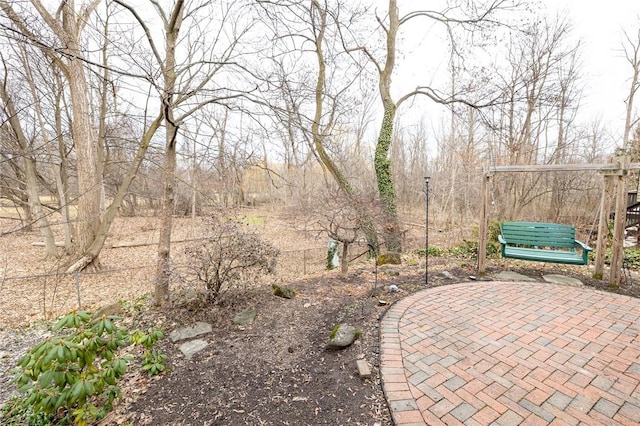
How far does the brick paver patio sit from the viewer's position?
182 cm

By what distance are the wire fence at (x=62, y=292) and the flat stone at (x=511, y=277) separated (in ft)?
11.1

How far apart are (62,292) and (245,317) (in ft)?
15.0

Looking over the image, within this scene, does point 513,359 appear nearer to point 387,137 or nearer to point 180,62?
point 180,62

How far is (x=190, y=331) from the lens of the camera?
277cm

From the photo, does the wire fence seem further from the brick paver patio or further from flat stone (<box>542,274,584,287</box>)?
flat stone (<box>542,274,584,287</box>)

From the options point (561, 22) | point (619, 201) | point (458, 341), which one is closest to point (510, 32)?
point (561, 22)

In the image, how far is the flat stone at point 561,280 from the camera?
4.17 m

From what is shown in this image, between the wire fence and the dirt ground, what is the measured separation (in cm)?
23

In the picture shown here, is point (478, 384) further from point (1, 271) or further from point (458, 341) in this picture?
point (1, 271)

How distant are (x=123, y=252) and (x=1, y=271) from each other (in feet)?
8.72

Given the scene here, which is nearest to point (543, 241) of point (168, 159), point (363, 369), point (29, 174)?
point (363, 369)

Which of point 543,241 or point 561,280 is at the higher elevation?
point 543,241

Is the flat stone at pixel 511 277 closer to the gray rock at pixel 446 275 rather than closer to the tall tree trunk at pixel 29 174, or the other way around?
the gray rock at pixel 446 275

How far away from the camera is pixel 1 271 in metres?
6.02
